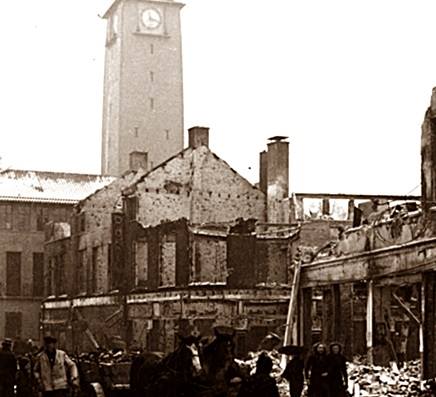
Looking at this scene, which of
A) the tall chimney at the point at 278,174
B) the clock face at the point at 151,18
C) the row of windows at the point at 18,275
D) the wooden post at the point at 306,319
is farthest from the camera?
the clock face at the point at 151,18

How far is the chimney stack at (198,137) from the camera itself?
156ft

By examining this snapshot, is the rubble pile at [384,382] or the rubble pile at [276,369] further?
the rubble pile at [276,369]

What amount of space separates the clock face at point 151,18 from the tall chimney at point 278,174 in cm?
2428

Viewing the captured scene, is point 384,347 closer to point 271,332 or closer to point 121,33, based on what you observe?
point 271,332

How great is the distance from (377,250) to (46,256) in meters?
33.7

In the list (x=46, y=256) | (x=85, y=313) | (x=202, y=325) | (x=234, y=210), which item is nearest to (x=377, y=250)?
(x=202, y=325)

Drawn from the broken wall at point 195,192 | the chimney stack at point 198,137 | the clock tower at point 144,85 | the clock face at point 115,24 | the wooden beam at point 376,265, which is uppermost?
the clock face at point 115,24

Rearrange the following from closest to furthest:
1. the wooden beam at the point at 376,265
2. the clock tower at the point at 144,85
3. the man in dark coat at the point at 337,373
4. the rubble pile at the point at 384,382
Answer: the man in dark coat at the point at 337,373, the rubble pile at the point at 384,382, the wooden beam at the point at 376,265, the clock tower at the point at 144,85

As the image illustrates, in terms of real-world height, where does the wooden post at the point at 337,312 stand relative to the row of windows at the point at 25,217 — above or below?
below

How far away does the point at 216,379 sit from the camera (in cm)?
1296

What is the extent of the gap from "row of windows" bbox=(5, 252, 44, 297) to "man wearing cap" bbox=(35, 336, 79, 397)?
43.7 meters

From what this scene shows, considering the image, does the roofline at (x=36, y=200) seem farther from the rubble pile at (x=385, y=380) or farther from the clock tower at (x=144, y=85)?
the rubble pile at (x=385, y=380)

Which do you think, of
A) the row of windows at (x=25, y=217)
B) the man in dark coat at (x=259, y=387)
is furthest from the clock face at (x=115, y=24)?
the man in dark coat at (x=259, y=387)

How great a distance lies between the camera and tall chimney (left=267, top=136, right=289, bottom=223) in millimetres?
47312
